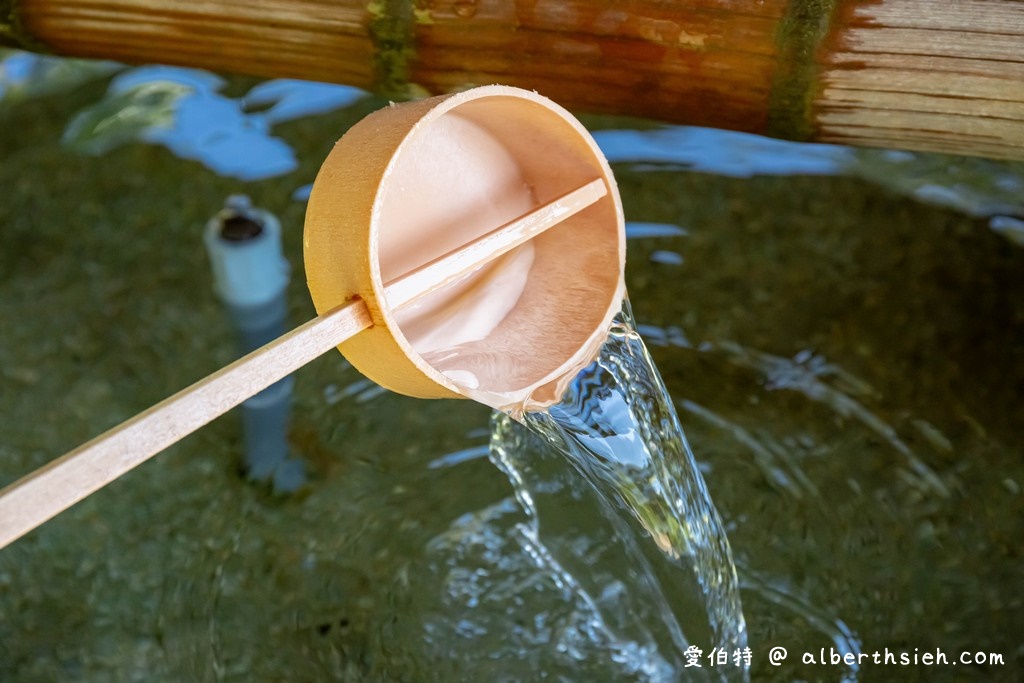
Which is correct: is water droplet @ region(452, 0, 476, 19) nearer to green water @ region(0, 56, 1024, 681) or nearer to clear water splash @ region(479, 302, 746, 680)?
clear water splash @ region(479, 302, 746, 680)

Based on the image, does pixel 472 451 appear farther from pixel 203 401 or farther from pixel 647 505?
pixel 203 401

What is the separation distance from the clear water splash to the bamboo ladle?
154 millimetres

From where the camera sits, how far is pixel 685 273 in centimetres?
190

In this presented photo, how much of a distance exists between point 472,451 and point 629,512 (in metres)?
0.36

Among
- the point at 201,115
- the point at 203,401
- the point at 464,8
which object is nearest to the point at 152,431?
the point at 203,401

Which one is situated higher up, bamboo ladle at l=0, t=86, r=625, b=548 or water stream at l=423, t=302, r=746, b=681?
bamboo ladle at l=0, t=86, r=625, b=548

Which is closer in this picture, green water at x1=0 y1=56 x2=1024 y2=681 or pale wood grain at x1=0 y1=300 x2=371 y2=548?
pale wood grain at x1=0 y1=300 x2=371 y2=548

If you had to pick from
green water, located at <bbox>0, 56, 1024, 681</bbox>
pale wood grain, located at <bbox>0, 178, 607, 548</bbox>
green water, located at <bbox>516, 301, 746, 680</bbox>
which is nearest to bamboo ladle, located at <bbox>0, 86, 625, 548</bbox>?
pale wood grain, located at <bbox>0, 178, 607, 548</bbox>

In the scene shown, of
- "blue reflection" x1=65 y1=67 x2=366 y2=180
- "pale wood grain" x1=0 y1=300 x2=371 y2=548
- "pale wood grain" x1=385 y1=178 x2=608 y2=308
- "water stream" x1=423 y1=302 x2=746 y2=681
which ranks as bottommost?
"water stream" x1=423 y1=302 x2=746 y2=681

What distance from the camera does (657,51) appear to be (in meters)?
1.36

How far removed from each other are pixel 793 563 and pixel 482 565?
490 millimetres

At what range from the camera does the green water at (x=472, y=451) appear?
1487 mm

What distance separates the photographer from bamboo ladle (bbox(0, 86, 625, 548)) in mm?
899

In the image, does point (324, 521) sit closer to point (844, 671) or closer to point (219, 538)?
point (219, 538)
